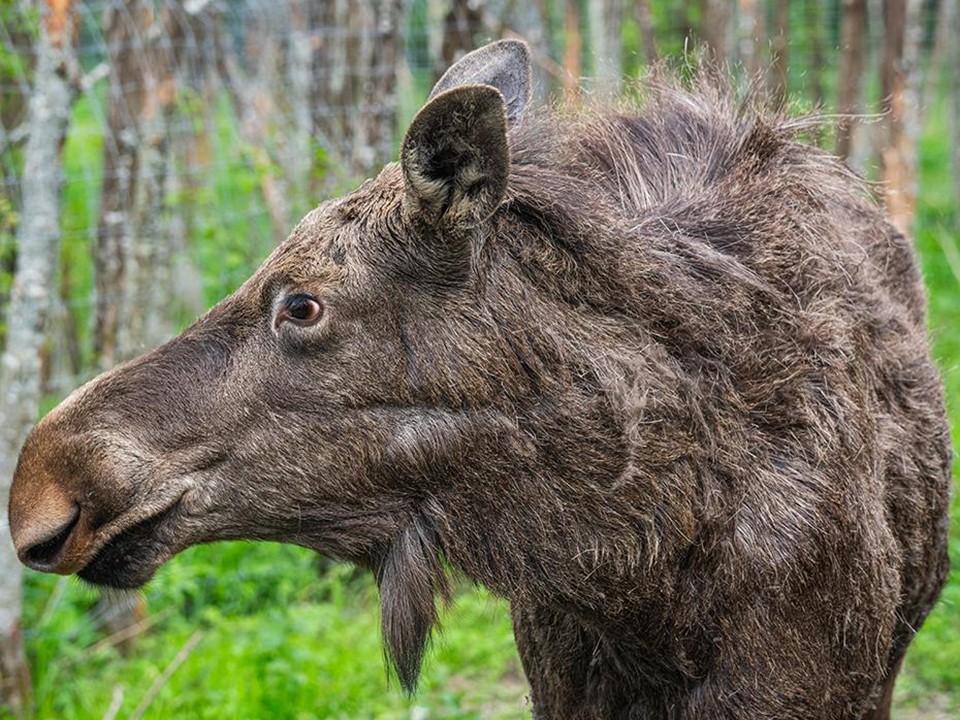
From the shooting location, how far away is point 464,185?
11.0 feet

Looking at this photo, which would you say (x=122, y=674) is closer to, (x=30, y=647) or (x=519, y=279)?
(x=30, y=647)

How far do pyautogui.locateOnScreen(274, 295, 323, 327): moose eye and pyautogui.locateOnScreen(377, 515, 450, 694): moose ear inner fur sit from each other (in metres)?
0.61

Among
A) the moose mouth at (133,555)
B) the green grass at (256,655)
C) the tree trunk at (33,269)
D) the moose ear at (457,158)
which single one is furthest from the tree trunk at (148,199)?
the moose ear at (457,158)

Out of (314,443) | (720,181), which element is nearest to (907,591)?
(720,181)

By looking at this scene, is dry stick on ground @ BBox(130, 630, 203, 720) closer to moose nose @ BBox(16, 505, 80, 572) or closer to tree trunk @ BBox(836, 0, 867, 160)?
moose nose @ BBox(16, 505, 80, 572)

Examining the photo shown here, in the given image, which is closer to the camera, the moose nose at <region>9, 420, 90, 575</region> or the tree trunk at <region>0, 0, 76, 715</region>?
the moose nose at <region>9, 420, 90, 575</region>

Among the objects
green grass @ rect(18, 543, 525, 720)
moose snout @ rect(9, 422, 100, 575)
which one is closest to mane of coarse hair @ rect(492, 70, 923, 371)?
moose snout @ rect(9, 422, 100, 575)

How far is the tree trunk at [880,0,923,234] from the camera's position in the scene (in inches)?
438

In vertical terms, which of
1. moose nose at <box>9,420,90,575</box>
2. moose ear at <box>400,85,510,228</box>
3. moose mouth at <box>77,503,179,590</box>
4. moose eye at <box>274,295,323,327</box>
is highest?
moose ear at <box>400,85,510,228</box>

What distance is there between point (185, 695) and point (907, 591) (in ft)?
10.8

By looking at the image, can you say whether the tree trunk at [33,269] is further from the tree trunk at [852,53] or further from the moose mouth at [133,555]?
the tree trunk at [852,53]

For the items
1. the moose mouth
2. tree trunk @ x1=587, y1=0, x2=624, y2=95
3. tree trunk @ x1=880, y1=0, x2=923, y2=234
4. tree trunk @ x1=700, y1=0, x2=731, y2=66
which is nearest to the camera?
the moose mouth

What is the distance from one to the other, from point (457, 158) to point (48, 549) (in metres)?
1.47

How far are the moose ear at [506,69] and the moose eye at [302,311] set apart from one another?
3.17 ft
